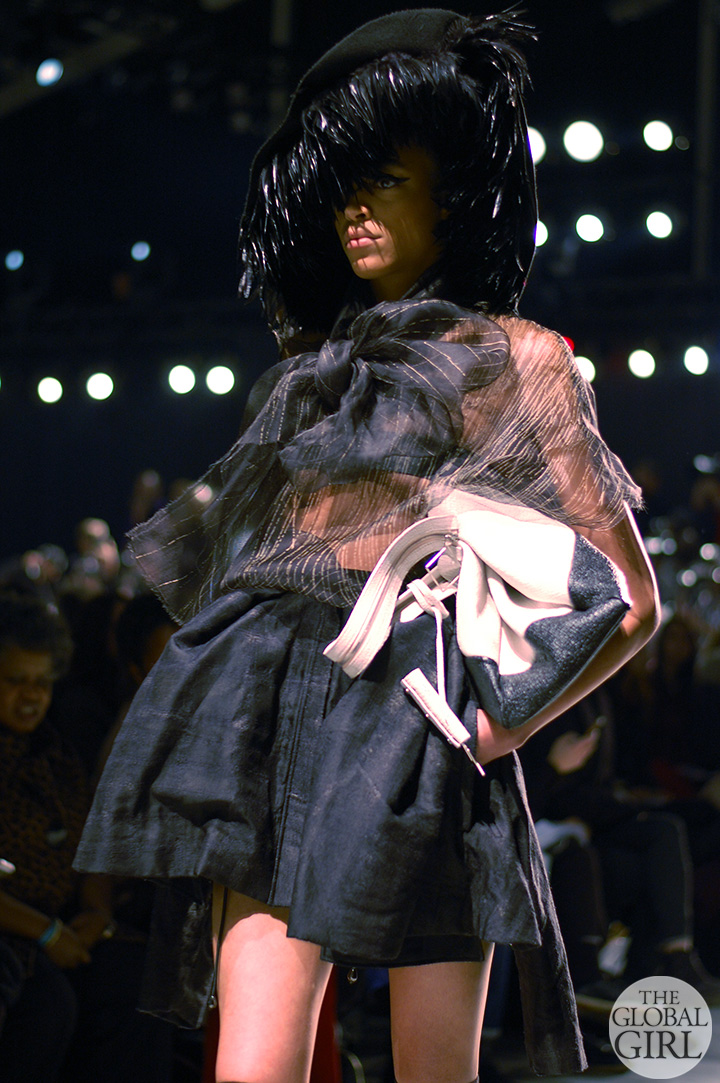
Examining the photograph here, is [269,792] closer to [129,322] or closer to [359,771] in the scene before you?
[359,771]

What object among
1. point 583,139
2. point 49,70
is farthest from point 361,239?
point 49,70

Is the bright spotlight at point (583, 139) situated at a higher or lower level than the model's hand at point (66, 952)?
higher

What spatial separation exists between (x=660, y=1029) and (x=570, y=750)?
1.09 m

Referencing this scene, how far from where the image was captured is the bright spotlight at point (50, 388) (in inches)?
450

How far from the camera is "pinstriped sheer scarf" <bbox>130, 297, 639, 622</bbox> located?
1155 mm

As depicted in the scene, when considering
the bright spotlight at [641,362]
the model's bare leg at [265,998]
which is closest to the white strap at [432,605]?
the model's bare leg at [265,998]

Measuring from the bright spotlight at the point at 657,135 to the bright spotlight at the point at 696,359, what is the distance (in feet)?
6.04

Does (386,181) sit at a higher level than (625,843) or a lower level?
higher

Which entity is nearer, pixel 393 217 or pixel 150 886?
pixel 393 217

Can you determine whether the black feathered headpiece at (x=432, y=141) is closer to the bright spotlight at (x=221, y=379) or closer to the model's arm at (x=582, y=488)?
the model's arm at (x=582, y=488)

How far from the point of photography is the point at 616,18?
7.17m

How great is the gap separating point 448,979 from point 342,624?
1.19ft

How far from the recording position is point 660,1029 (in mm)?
2289

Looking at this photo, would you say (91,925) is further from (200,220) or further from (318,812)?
(200,220)
